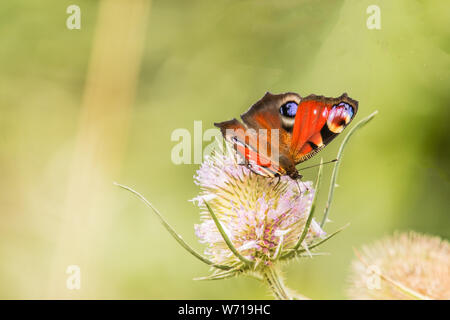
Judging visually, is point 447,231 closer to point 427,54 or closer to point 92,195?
point 427,54

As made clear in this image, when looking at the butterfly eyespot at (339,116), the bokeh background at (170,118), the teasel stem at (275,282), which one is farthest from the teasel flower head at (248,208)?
the bokeh background at (170,118)

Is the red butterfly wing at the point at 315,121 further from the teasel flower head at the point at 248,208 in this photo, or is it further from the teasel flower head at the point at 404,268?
the teasel flower head at the point at 404,268

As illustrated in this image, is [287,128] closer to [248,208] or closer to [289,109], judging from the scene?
[289,109]

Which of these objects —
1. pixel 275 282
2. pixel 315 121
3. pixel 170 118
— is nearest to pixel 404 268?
pixel 275 282

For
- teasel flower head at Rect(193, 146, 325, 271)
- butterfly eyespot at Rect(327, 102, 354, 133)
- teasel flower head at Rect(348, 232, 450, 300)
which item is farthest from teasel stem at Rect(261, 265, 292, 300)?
butterfly eyespot at Rect(327, 102, 354, 133)
